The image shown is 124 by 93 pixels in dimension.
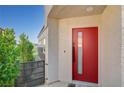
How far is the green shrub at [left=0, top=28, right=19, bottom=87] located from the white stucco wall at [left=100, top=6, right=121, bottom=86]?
220cm

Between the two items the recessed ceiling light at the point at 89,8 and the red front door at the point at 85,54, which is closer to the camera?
the recessed ceiling light at the point at 89,8

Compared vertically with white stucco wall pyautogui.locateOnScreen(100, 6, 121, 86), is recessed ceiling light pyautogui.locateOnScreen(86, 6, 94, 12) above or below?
above

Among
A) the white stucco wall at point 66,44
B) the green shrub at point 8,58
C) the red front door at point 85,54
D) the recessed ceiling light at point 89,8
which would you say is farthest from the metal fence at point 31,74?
the recessed ceiling light at point 89,8

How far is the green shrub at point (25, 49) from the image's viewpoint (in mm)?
4410

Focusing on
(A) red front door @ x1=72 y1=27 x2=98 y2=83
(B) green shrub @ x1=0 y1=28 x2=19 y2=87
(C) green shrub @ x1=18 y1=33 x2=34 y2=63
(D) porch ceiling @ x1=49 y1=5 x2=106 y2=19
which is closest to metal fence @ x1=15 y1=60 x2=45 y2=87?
(C) green shrub @ x1=18 y1=33 x2=34 y2=63

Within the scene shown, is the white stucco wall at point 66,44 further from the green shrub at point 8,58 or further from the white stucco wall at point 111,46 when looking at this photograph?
the green shrub at point 8,58

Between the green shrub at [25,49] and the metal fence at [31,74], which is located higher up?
the green shrub at [25,49]

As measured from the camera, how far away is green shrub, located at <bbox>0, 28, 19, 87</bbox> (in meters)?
4.07

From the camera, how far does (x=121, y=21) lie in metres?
3.33

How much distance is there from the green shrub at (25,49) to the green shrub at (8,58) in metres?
0.15

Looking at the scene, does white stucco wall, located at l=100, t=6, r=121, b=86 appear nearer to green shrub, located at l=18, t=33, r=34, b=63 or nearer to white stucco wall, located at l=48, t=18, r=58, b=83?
white stucco wall, located at l=48, t=18, r=58, b=83

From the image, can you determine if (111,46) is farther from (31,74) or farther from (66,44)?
(31,74)

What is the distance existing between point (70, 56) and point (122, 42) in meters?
2.35
